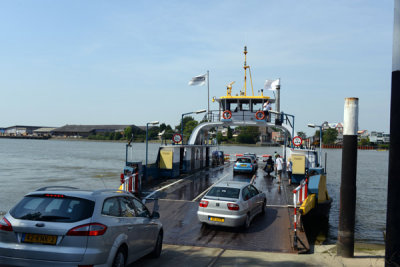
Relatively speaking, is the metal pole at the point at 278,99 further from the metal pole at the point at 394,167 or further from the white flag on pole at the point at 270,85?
the metal pole at the point at 394,167

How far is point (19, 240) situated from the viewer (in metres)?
5.36

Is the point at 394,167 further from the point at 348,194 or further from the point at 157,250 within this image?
the point at 157,250

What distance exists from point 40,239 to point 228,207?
606 cm

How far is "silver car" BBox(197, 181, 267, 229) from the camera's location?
1040cm

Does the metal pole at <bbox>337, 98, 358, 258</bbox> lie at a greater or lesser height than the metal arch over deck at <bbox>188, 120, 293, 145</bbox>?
lesser

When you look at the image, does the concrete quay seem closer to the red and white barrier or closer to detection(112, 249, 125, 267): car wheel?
detection(112, 249, 125, 267): car wheel

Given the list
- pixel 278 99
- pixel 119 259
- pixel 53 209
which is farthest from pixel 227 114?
pixel 53 209

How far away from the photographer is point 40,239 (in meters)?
5.29

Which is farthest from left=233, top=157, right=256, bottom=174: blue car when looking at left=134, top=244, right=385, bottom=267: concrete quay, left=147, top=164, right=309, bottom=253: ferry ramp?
left=134, top=244, right=385, bottom=267: concrete quay

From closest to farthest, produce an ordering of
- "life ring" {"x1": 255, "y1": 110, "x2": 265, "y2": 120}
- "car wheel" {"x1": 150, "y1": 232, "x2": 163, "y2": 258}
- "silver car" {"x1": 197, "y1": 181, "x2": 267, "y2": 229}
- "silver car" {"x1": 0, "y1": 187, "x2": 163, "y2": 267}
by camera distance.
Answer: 1. "silver car" {"x1": 0, "y1": 187, "x2": 163, "y2": 267}
2. "car wheel" {"x1": 150, "y1": 232, "x2": 163, "y2": 258}
3. "silver car" {"x1": 197, "y1": 181, "x2": 267, "y2": 229}
4. "life ring" {"x1": 255, "y1": 110, "x2": 265, "y2": 120}

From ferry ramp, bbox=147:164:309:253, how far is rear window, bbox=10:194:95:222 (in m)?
4.33

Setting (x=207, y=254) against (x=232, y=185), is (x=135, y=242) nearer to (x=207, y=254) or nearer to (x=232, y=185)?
(x=207, y=254)

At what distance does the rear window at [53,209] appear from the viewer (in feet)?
17.8

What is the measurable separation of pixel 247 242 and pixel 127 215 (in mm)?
4338
